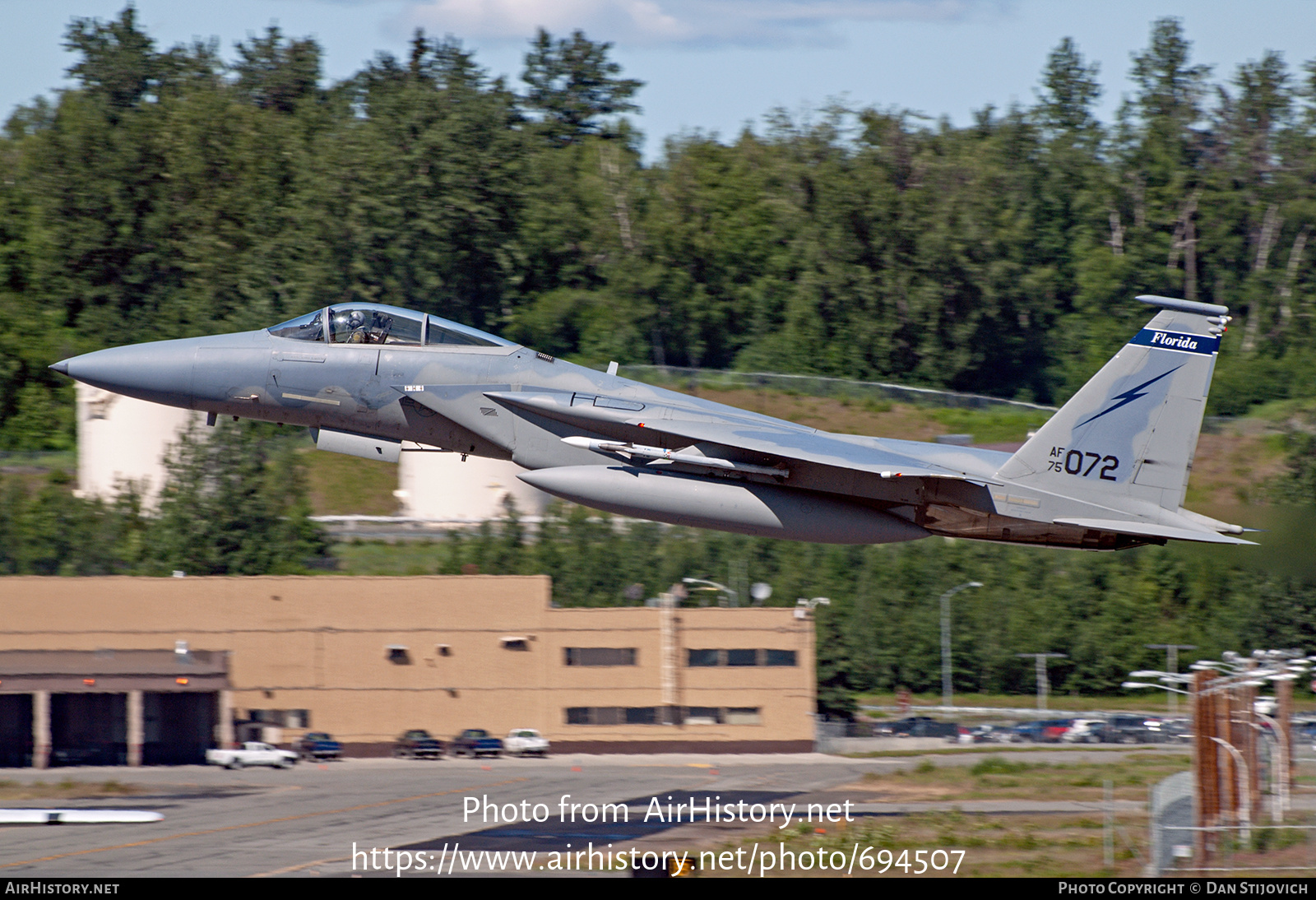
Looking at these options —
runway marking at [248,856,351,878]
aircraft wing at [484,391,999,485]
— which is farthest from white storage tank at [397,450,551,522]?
aircraft wing at [484,391,999,485]

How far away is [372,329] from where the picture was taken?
2066 centimetres

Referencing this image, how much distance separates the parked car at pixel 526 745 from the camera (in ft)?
153

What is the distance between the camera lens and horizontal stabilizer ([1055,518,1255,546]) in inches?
765

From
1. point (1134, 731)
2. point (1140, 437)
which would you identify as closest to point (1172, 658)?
point (1134, 731)

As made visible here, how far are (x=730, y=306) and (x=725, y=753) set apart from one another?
4151 centimetres

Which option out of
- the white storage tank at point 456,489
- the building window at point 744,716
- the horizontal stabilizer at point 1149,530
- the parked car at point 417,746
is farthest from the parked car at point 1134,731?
the horizontal stabilizer at point 1149,530

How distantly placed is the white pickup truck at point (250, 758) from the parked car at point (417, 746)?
13.3 ft

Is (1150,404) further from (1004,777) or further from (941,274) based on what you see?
(941,274)

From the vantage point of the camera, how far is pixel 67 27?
102 m

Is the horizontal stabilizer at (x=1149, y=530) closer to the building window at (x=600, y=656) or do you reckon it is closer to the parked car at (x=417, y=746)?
the building window at (x=600, y=656)

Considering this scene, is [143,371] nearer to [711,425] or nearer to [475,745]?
[711,425]

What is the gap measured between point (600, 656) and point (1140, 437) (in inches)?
1170

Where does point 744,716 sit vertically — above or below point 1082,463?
below

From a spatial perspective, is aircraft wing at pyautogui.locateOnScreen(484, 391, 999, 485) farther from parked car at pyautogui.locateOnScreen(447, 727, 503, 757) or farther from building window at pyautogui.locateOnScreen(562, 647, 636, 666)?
parked car at pyautogui.locateOnScreen(447, 727, 503, 757)
